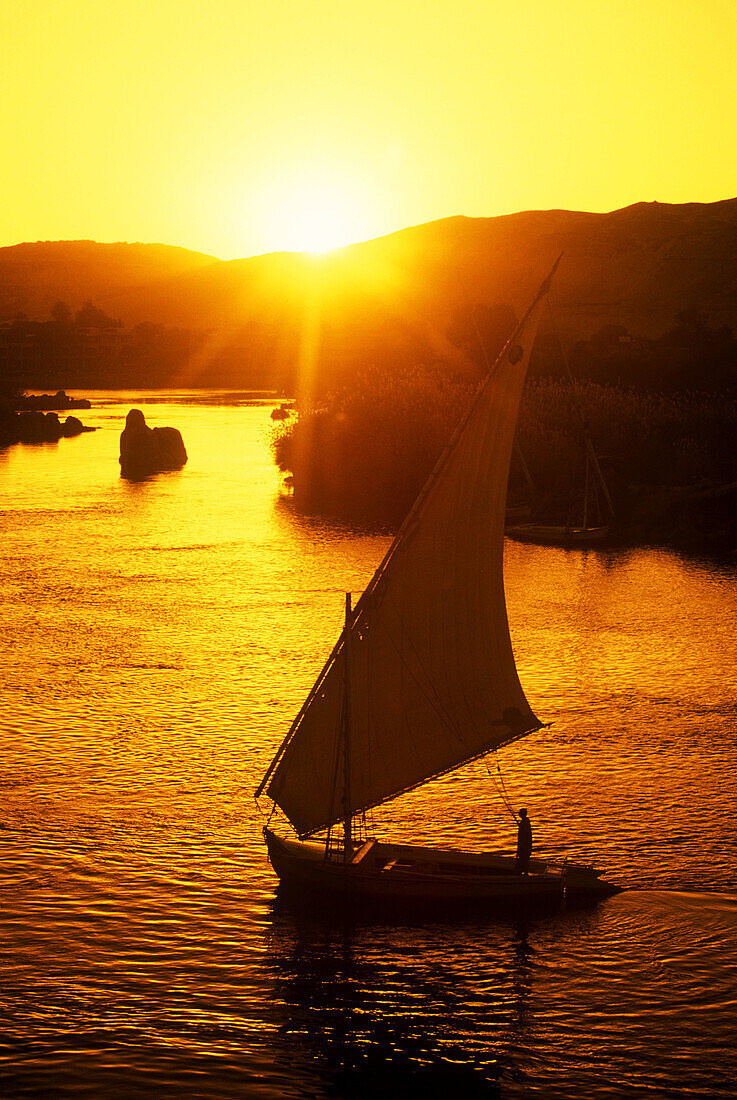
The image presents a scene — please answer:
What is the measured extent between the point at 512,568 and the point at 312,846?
34.9 meters

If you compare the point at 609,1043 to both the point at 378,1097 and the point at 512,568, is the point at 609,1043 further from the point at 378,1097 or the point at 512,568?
the point at 512,568

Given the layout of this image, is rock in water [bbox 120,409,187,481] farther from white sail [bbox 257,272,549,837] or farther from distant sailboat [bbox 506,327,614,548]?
white sail [bbox 257,272,549,837]

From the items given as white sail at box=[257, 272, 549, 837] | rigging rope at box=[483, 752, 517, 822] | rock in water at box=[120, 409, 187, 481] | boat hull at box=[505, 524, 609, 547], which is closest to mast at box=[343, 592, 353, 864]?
white sail at box=[257, 272, 549, 837]

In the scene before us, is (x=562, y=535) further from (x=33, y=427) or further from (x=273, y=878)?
(x=33, y=427)

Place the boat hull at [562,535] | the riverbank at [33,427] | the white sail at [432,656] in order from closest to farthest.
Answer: the white sail at [432,656], the boat hull at [562,535], the riverbank at [33,427]

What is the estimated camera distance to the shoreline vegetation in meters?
67.0

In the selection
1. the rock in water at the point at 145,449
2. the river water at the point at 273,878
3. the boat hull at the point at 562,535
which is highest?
the rock in water at the point at 145,449

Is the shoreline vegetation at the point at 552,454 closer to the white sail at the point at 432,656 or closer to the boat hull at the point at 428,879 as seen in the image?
the white sail at the point at 432,656

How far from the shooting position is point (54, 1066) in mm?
18266

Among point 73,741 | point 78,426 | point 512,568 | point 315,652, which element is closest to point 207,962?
point 73,741

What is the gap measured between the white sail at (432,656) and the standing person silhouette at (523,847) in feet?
6.46

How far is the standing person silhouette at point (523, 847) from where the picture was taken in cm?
2105

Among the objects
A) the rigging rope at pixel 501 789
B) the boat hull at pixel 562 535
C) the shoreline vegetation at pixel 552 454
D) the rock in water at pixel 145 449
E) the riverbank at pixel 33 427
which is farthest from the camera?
the riverbank at pixel 33 427

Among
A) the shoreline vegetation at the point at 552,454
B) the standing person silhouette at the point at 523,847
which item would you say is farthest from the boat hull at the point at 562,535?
the standing person silhouette at the point at 523,847
